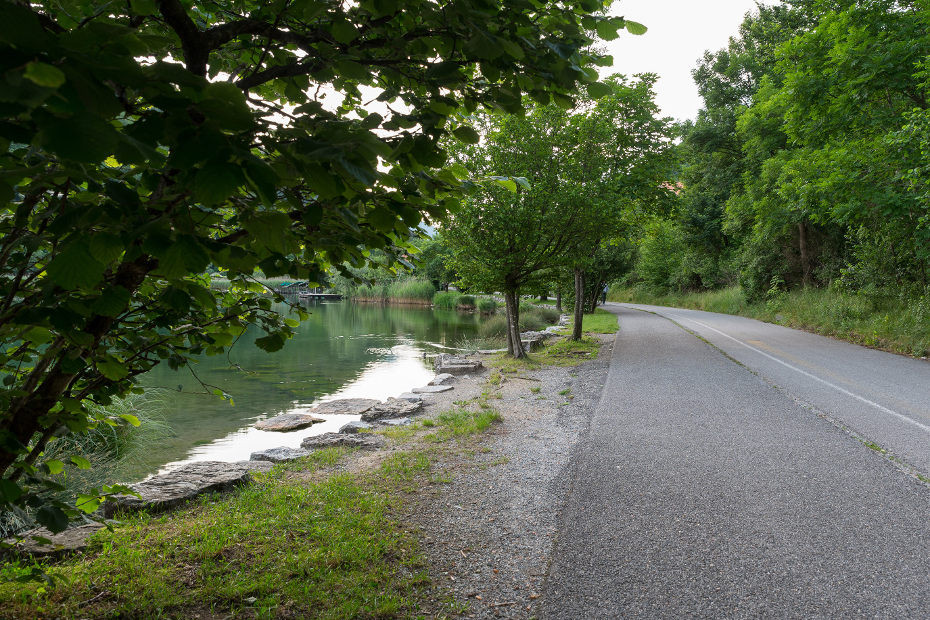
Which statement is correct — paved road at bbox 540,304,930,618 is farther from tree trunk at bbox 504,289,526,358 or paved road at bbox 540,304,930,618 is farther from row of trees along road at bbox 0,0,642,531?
tree trunk at bbox 504,289,526,358

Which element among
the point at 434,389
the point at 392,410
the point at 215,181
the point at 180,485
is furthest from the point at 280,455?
the point at 215,181

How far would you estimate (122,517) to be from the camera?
12.7 ft

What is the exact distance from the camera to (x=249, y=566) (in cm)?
315

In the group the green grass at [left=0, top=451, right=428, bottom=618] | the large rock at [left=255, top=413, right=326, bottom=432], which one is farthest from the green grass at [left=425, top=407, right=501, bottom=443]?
the large rock at [left=255, top=413, right=326, bottom=432]

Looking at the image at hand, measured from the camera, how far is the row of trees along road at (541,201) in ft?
36.8

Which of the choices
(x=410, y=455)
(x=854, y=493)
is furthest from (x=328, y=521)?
(x=854, y=493)

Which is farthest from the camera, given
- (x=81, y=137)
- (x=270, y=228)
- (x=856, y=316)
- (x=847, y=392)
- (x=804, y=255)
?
(x=804, y=255)

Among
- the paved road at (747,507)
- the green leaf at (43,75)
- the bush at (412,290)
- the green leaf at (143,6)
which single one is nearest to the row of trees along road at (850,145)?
the paved road at (747,507)

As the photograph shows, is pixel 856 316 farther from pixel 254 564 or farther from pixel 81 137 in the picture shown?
pixel 81 137

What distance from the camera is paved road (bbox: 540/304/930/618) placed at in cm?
285

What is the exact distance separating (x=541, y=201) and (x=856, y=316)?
11.4 metres

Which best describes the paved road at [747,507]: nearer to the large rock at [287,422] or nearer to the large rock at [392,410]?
the large rock at [392,410]

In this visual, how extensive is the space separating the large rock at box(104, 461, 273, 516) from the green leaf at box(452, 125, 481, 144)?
377 centimetres

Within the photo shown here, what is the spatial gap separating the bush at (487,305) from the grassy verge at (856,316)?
16.4 metres
